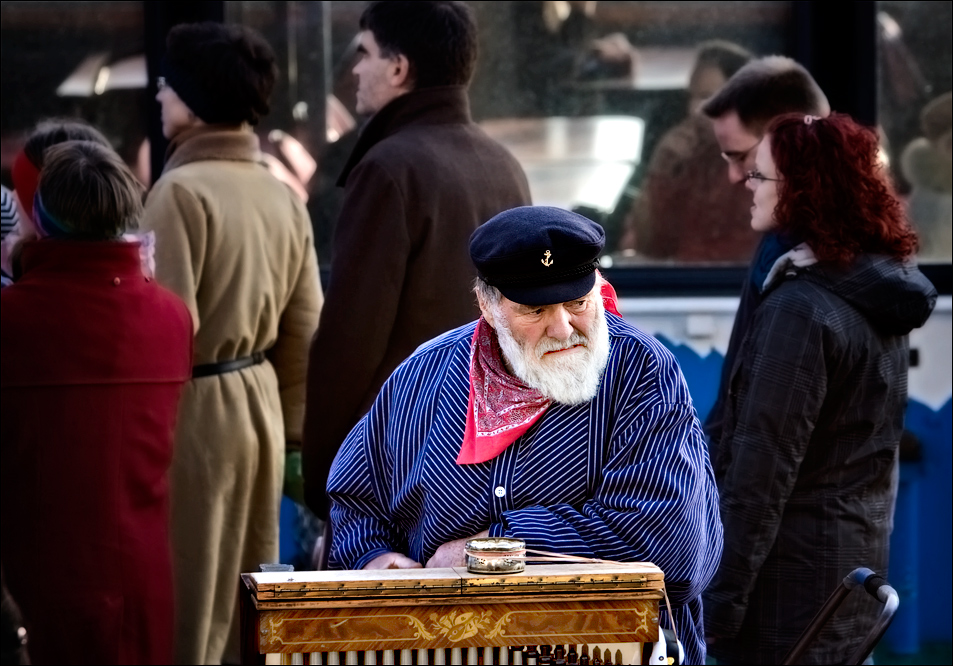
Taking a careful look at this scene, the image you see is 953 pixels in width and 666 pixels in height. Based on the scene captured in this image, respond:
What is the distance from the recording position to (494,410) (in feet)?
8.82

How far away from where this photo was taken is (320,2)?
18.7 ft

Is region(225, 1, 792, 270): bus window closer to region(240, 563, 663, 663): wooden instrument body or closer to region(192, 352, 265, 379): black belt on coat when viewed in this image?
region(192, 352, 265, 379): black belt on coat

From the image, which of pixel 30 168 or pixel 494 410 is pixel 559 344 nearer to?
pixel 494 410

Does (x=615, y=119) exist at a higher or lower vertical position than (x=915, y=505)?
higher

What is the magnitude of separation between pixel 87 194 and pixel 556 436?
5.97 ft

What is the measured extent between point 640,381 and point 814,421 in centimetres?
116

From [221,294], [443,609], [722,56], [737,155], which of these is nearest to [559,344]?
Result: [443,609]

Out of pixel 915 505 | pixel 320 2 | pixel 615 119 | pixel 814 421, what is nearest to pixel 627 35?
pixel 615 119

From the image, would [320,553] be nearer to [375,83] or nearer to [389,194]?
[389,194]

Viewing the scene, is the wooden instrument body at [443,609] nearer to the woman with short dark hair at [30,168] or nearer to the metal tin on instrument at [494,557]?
the metal tin on instrument at [494,557]

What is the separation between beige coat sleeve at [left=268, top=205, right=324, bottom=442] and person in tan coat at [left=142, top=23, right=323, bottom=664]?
1.3 inches

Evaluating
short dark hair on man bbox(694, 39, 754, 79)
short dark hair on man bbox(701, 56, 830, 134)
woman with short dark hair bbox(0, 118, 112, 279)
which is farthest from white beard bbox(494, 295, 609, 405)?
short dark hair on man bbox(694, 39, 754, 79)

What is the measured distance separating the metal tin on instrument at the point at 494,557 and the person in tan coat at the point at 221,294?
247 cm

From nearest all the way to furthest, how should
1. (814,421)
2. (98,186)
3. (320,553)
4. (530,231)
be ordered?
(530,231) → (814,421) → (98,186) → (320,553)
